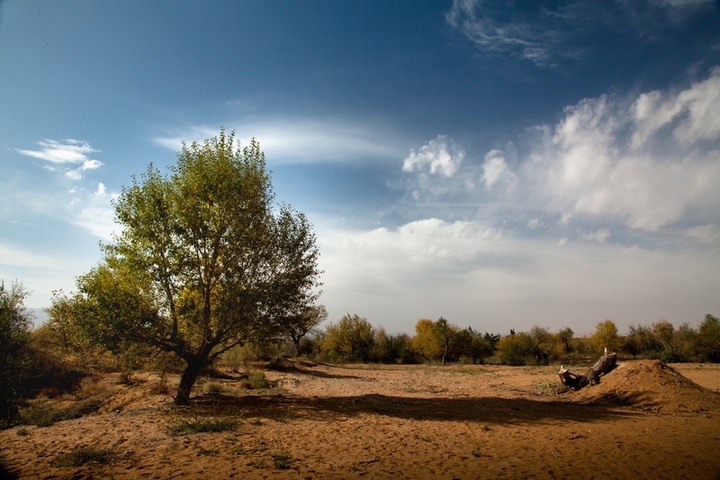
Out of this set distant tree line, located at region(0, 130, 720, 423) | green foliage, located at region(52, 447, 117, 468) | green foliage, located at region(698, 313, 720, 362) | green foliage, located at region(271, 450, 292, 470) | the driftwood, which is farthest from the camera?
green foliage, located at region(698, 313, 720, 362)

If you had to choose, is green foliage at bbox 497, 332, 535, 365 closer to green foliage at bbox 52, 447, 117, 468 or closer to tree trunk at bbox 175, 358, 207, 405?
tree trunk at bbox 175, 358, 207, 405

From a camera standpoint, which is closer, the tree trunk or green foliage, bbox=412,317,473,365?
the tree trunk

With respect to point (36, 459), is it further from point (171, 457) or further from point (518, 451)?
point (518, 451)

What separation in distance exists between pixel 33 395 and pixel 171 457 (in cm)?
2197

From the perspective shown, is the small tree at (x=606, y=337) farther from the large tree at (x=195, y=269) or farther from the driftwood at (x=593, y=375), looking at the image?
the large tree at (x=195, y=269)

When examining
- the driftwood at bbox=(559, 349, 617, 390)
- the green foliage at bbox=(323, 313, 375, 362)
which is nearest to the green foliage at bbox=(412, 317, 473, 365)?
the green foliage at bbox=(323, 313, 375, 362)

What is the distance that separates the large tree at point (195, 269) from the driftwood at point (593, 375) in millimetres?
19566

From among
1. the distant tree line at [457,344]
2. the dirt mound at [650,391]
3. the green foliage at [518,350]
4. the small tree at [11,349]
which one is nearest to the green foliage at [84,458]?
the small tree at [11,349]

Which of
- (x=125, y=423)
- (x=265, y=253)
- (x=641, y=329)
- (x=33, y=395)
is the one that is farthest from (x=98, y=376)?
(x=641, y=329)

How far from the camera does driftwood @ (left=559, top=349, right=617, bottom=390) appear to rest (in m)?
24.4

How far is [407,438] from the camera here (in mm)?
12812

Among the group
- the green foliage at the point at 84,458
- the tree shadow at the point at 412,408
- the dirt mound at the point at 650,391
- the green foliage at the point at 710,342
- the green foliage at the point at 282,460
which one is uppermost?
the green foliage at the point at 710,342

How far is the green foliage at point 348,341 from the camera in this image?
63.6m

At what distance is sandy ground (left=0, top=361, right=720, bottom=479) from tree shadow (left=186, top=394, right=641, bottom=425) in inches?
2.5
